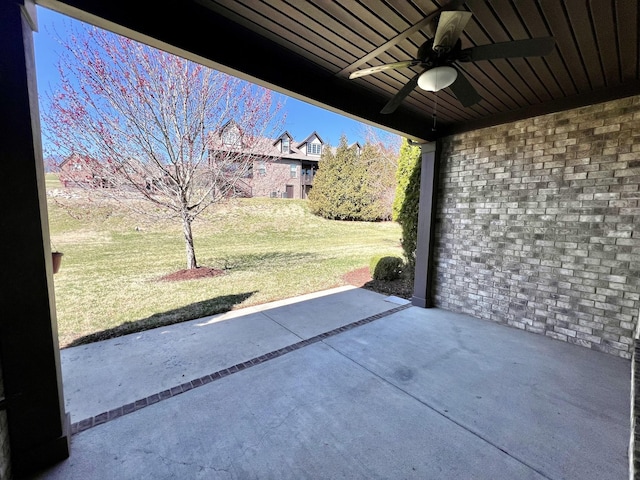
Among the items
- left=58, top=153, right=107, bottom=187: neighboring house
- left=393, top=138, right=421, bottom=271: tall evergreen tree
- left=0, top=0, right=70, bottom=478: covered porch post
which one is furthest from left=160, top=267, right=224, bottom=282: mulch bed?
left=0, top=0, right=70, bottom=478: covered porch post

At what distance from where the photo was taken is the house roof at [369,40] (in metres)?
1.95

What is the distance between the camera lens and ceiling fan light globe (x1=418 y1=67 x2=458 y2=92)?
2090 mm

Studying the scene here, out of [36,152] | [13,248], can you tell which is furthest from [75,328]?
[36,152]

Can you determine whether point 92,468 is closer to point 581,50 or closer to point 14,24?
point 14,24

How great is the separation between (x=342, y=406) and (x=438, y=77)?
107 inches

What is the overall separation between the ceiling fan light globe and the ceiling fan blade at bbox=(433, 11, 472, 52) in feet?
0.44

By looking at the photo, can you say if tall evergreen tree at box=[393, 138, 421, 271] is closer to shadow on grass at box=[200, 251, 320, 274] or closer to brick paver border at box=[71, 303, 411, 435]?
brick paver border at box=[71, 303, 411, 435]

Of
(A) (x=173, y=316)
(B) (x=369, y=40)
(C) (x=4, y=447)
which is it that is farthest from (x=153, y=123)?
(C) (x=4, y=447)

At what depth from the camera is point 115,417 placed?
218cm

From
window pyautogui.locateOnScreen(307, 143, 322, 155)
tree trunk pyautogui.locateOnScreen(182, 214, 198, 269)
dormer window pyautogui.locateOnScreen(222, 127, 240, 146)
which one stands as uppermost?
window pyautogui.locateOnScreen(307, 143, 322, 155)

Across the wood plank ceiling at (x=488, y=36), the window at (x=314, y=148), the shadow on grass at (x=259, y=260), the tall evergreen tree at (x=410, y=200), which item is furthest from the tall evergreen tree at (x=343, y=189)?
the wood plank ceiling at (x=488, y=36)

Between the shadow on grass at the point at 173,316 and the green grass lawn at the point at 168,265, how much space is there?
1 cm

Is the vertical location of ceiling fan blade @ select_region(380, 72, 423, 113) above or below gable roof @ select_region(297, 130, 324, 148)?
below

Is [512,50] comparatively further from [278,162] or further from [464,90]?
[278,162]
